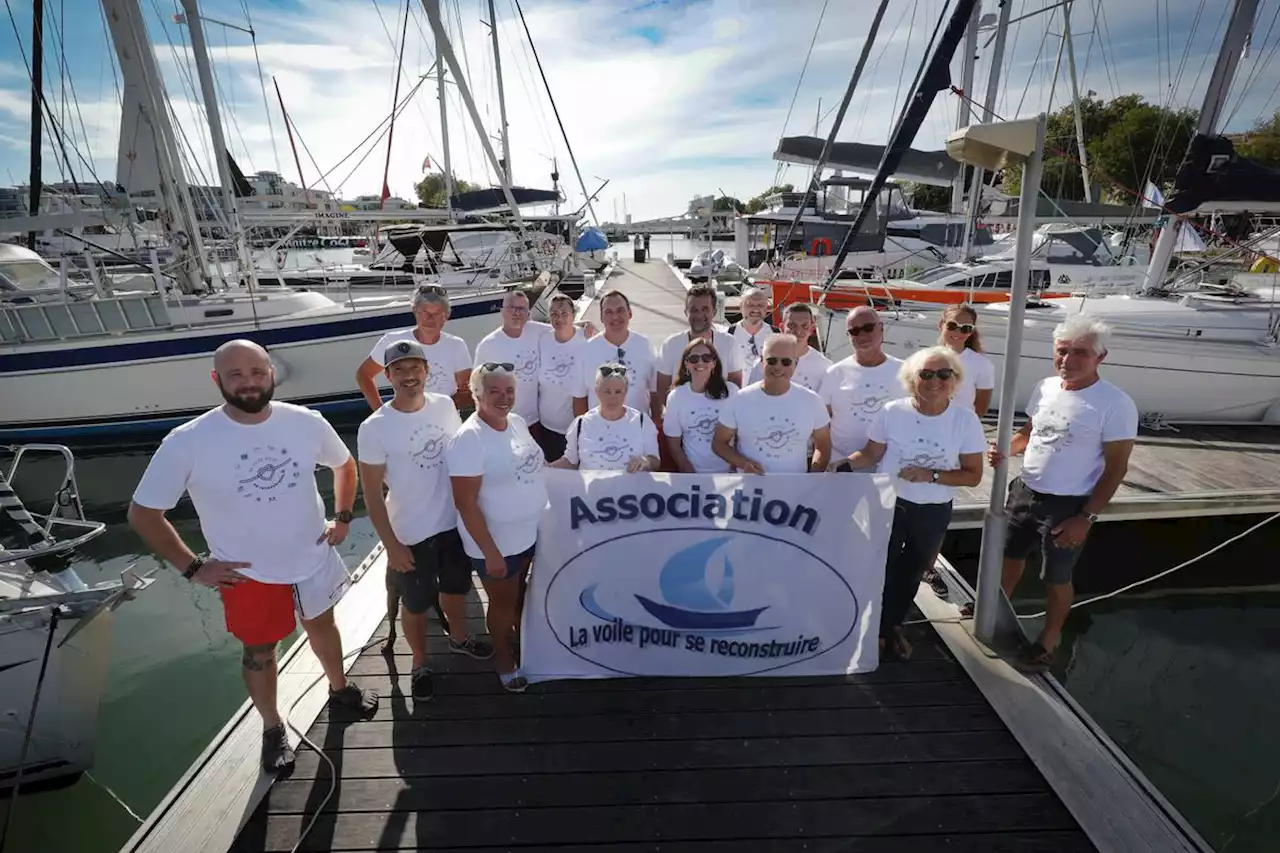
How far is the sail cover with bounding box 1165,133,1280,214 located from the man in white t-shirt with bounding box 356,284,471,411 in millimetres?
7810

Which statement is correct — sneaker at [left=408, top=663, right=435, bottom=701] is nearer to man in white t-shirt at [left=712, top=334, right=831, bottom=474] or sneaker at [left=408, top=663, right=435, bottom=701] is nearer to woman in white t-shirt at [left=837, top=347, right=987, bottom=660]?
man in white t-shirt at [left=712, top=334, right=831, bottom=474]

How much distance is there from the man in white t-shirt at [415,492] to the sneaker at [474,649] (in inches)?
12.7

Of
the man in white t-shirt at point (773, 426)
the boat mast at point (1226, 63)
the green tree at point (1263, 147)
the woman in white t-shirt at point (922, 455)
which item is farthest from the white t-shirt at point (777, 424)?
the green tree at point (1263, 147)

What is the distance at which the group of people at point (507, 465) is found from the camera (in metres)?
2.50

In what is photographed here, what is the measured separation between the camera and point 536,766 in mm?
2828

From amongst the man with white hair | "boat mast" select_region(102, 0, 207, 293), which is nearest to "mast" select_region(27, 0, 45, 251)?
"boat mast" select_region(102, 0, 207, 293)

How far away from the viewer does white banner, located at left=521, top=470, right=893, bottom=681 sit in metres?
3.19

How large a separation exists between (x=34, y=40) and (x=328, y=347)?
336 inches

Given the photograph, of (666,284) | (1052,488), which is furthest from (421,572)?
(666,284)

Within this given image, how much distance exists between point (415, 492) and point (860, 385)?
96.8 inches

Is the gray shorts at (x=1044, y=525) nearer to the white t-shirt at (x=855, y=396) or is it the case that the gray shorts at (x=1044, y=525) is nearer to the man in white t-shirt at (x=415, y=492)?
the white t-shirt at (x=855, y=396)

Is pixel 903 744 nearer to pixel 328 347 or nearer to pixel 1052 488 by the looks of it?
pixel 1052 488

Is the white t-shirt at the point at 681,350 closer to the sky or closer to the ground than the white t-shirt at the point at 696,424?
closer to the sky

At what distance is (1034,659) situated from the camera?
10.8 ft
